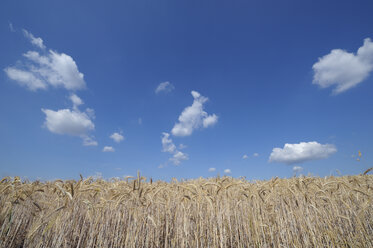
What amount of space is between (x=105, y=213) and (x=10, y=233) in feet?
4.81

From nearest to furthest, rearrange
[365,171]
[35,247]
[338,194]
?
[35,247]
[338,194]
[365,171]

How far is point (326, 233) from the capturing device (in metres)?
3.00

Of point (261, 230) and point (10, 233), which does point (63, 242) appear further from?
point (261, 230)

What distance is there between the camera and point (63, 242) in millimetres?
2666

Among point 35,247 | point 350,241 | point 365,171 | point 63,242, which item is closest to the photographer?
point 35,247

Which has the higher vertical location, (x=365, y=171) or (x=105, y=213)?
(x=365, y=171)

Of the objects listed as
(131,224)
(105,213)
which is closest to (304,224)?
(131,224)

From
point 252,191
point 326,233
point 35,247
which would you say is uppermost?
point 252,191

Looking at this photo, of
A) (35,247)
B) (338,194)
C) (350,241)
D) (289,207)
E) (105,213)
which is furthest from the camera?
(338,194)

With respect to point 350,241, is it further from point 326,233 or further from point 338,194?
point 338,194

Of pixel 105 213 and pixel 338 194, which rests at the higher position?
pixel 338 194

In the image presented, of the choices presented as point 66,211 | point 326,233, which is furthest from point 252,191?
point 66,211

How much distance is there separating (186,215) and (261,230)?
1.33 m

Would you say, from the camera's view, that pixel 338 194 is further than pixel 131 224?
Yes
